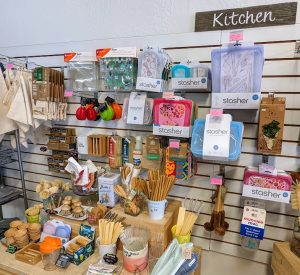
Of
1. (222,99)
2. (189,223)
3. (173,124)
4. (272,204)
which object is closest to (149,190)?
(189,223)

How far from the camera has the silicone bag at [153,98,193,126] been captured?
4.58ft

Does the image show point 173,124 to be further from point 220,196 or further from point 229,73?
point 220,196

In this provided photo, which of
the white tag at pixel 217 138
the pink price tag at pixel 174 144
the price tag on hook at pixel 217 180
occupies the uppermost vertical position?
the white tag at pixel 217 138

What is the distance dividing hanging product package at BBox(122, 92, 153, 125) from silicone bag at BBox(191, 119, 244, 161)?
38cm

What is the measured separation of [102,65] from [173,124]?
703mm

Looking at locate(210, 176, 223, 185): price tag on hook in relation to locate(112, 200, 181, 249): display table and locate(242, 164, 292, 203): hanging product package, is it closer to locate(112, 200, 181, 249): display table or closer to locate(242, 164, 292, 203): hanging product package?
locate(242, 164, 292, 203): hanging product package

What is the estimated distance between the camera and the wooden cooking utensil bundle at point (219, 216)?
4.99 ft

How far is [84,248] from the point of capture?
1354mm

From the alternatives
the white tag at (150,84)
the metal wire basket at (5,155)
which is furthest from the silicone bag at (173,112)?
the metal wire basket at (5,155)

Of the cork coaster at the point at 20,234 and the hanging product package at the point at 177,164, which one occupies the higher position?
the hanging product package at the point at 177,164

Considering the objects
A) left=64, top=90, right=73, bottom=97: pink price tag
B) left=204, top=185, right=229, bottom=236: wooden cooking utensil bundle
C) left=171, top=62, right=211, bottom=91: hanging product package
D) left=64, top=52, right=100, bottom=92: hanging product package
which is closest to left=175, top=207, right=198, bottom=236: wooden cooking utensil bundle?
left=204, top=185, right=229, bottom=236: wooden cooking utensil bundle

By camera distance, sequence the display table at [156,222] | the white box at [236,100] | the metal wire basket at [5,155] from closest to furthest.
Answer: the white box at [236,100]
the display table at [156,222]
the metal wire basket at [5,155]

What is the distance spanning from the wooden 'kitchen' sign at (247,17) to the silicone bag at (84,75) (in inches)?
31.4

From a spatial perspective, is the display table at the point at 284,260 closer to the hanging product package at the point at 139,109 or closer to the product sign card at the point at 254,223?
the product sign card at the point at 254,223
